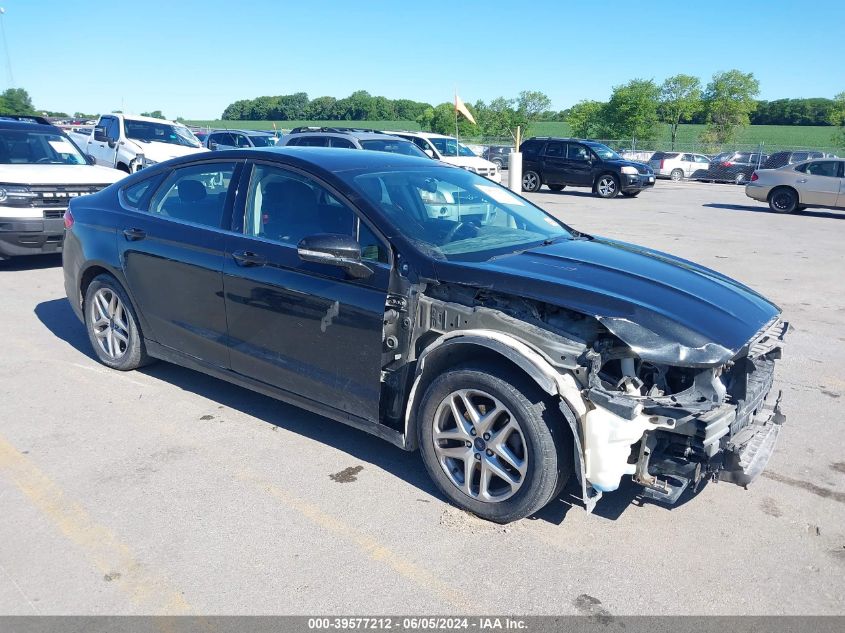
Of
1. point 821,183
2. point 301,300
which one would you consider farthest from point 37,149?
point 821,183

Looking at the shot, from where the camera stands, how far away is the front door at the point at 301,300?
3879 mm

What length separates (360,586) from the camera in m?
3.09

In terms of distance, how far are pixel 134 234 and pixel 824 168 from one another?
19115mm

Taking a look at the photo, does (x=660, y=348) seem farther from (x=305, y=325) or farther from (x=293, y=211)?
(x=293, y=211)

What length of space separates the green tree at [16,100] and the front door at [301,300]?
59904 mm

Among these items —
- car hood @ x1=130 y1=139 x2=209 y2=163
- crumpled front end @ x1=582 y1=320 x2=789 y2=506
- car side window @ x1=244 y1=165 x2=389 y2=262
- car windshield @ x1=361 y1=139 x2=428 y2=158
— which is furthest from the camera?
car hood @ x1=130 y1=139 x2=209 y2=163

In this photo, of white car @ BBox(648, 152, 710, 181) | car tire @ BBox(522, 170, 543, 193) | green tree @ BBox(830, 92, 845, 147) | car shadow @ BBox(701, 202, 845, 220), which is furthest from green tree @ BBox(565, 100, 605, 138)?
car shadow @ BBox(701, 202, 845, 220)

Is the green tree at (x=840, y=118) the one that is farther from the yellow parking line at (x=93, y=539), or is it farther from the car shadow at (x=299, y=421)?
the yellow parking line at (x=93, y=539)

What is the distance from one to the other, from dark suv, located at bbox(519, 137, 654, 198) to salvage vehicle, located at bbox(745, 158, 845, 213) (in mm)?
3758

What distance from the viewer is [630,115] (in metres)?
51.9

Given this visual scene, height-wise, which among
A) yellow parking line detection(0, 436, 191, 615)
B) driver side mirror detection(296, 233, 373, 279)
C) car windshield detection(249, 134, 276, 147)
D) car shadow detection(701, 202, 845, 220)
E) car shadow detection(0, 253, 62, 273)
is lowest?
yellow parking line detection(0, 436, 191, 615)

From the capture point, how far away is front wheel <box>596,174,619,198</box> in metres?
22.9

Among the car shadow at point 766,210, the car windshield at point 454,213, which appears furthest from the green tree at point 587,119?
the car windshield at point 454,213

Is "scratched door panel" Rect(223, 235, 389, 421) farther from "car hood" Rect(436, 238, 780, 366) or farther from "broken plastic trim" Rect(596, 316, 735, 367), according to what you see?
"broken plastic trim" Rect(596, 316, 735, 367)
